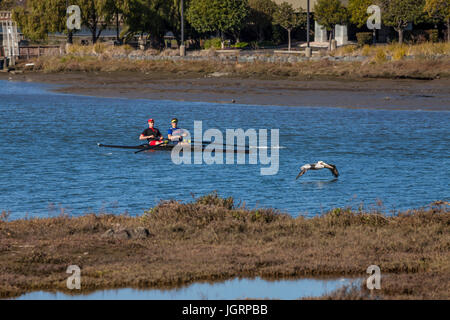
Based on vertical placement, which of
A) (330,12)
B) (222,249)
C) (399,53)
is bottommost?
(222,249)

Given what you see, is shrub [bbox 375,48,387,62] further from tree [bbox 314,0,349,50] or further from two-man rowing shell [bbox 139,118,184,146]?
two-man rowing shell [bbox 139,118,184,146]

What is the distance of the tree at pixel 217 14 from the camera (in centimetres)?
7838

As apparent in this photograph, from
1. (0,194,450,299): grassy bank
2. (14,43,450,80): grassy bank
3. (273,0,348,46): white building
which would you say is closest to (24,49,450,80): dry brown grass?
(14,43,450,80): grassy bank

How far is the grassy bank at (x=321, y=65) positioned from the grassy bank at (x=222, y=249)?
39627 millimetres

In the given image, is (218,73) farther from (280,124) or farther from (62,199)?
(62,199)

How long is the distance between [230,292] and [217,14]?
67.5m

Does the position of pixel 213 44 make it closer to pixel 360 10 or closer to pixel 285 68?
pixel 360 10

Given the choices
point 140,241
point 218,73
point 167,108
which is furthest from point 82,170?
point 218,73

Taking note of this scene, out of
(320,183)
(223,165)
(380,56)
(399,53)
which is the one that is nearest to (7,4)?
(380,56)

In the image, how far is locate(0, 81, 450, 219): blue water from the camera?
2422 cm

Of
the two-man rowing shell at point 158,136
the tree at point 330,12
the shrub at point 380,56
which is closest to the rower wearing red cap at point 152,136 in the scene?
the two-man rowing shell at point 158,136

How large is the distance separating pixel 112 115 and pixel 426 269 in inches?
1407

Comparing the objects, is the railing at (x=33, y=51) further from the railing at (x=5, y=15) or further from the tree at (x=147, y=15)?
the tree at (x=147, y=15)

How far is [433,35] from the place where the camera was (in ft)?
234
